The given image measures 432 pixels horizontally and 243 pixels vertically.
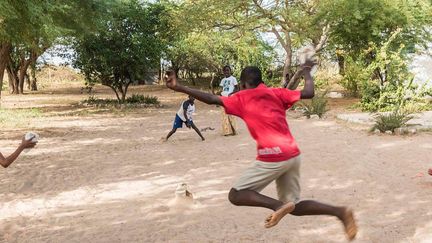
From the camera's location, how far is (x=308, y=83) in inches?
156

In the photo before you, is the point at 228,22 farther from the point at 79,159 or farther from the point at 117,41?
the point at 79,159

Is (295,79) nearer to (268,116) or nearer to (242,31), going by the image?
(268,116)

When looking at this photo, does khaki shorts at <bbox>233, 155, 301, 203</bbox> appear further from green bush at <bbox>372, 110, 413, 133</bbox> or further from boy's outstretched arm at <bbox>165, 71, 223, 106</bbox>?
green bush at <bbox>372, 110, 413, 133</bbox>

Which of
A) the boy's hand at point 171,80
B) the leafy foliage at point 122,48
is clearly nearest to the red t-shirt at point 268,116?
the boy's hand at point 171,80

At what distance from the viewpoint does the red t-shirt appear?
361cm

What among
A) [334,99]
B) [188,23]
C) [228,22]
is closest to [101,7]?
[188,23]

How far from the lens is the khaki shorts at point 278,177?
3.66 meters

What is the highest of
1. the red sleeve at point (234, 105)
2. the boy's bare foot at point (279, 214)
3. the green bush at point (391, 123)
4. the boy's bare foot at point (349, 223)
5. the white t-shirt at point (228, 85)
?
the red sleeve at point (234, 105)

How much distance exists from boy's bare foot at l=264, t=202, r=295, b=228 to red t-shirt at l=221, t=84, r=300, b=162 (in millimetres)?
364

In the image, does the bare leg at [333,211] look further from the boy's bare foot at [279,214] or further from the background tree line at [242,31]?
the background tree line at [242,31]

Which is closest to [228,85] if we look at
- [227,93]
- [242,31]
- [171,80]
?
[227,93]

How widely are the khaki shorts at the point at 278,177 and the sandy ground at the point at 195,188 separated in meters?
1.00

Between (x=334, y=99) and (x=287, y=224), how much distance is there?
676 inches

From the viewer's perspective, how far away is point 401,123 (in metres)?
10.8
